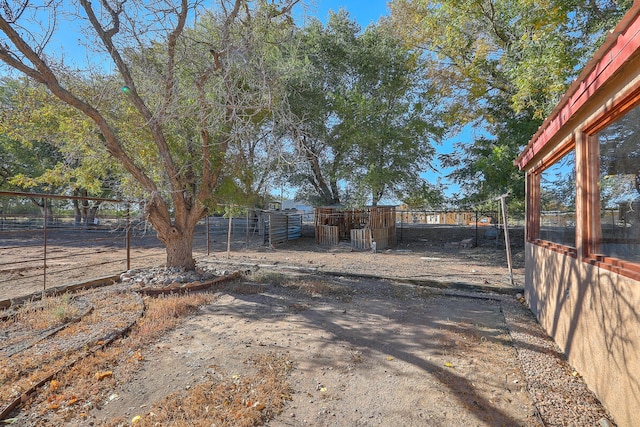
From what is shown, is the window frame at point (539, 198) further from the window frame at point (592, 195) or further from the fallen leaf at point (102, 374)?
the fallen leaf at point (102, 374)

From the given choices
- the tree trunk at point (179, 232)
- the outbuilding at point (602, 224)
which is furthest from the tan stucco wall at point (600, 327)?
the tree trunk at point (179, 232)

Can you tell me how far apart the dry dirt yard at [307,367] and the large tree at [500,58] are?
5.27m

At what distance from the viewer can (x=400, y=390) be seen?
279cm

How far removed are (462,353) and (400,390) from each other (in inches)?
43.7

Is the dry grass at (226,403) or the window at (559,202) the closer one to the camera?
the dry grass at (226,403)

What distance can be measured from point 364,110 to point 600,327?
38.1ft

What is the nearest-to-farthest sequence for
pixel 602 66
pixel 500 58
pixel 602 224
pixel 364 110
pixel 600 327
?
pixel 602 66
pixel 600 327
pixel 602 224
pixel 500 58
pixel 364 110

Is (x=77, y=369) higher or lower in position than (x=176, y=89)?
lower

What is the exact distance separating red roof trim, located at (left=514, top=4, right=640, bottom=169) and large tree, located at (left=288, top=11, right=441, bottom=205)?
968 cm

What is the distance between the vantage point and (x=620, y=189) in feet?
8.86

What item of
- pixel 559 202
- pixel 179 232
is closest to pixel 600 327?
pixel 559 202

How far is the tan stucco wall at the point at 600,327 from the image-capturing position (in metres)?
2.19

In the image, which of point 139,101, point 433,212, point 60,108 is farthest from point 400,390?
point 433,212

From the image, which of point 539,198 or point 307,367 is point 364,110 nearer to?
point 539,198
